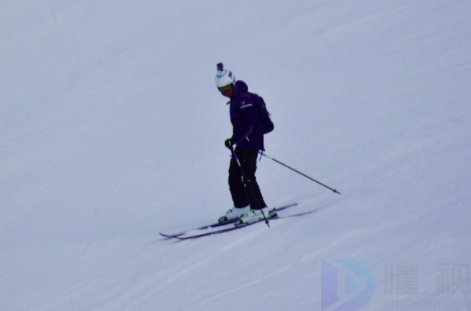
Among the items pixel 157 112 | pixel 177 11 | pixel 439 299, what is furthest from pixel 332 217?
pixel 177 11

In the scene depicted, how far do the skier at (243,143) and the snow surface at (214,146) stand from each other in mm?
483

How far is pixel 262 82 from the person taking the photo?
37.7 feet

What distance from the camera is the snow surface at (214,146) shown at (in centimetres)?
458

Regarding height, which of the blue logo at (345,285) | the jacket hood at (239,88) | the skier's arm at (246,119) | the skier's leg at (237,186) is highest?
the jacket hood at (239,88)

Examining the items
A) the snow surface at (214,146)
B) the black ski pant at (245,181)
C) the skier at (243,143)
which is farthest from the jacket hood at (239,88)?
the snow surface at (214,146)

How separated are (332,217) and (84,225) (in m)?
3.81

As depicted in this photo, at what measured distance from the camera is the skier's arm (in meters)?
5.36

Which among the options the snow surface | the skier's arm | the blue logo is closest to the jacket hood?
the skier's arm

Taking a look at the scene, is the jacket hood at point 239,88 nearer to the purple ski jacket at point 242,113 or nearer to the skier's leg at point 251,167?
the purple ski jacket at point 242,113

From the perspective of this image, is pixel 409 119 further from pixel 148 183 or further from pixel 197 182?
pixel 148 183

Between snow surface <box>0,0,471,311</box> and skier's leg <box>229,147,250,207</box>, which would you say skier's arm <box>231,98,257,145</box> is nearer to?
skier's leg <box>229,147,250,207</box>

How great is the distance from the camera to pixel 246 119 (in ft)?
17.7

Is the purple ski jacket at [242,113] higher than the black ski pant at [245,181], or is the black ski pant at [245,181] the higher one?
the purple ski jacket at [242,113]

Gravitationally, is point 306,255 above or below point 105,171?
below
